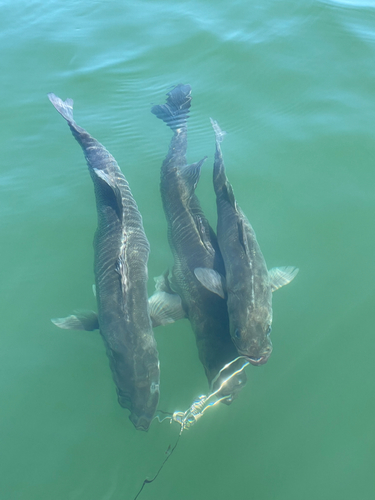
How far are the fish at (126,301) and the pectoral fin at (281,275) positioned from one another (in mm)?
2154

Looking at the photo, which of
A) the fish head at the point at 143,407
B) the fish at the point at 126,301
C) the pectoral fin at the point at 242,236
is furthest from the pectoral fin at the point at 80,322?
the pectoral fin at the point at 242,236

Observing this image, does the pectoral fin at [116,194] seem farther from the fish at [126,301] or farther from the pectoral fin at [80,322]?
the pectoral fin at [80,322]

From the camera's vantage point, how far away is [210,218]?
27.6 ft

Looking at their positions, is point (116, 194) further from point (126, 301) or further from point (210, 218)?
point (126, 301)

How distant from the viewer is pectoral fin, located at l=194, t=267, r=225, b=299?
6.63 metres

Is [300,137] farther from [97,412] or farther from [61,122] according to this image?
[97,412]

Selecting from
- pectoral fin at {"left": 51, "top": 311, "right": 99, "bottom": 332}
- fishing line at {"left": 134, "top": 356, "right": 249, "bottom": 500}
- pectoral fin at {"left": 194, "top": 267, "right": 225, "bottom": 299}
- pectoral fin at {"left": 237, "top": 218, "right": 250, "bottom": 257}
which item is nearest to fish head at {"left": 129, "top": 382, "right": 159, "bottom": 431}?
fishing line at {"left": 134, "top": 356, "right": 249, "bottom": 500}

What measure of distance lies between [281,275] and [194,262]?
1516 mm

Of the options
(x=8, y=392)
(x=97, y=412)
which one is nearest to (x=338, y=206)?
(x=97, y=412)

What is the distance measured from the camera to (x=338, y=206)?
27.6 feet

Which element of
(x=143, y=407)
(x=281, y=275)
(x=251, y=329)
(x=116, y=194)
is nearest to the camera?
(x=143, y=407)

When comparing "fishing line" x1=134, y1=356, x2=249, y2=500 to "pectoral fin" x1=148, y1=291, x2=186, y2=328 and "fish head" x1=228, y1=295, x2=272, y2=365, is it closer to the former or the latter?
"fish head" x1=228, y1=295, x2=272, y2=365

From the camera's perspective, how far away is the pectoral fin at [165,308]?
674cm

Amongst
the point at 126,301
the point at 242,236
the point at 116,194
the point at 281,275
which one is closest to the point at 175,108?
the point at 116,194
